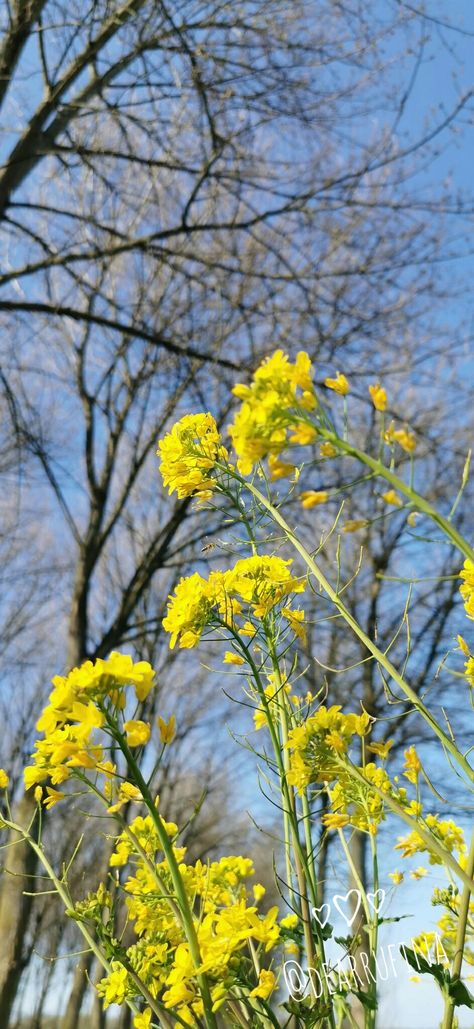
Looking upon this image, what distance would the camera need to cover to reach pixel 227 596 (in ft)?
3.51

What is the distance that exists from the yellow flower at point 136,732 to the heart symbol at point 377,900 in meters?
0.48

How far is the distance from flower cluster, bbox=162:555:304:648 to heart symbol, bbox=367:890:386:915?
1.20ft

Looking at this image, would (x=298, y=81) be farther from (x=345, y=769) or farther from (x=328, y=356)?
(x=345, y=769)

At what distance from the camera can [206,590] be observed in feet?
3.50

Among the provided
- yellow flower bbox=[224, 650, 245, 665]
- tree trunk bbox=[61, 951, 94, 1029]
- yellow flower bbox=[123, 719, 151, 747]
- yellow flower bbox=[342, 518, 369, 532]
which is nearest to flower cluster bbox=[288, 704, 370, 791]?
yellow flower bbox=[224, 650, 245, 665]

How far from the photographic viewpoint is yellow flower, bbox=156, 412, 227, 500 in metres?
1.14

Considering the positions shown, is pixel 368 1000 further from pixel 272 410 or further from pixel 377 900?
pixel 272 410

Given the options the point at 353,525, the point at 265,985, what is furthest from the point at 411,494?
the point at 265,985

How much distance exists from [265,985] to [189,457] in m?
0.67

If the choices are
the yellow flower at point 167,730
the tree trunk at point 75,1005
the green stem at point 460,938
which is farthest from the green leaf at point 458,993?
the tree trunk at point 75,1005

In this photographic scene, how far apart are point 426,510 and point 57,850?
12184 millimetres

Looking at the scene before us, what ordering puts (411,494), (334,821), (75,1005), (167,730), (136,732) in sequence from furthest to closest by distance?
1. (75,1005)
2. (334,821)
3. (167,730)
4. (136,732)
5. (411,494)

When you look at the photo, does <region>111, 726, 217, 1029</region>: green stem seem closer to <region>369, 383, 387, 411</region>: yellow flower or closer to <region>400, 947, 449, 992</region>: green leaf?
<region>400, 947, 449, 992</region>: green leaf

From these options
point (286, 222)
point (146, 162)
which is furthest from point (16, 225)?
point (286, 222)
